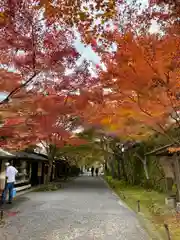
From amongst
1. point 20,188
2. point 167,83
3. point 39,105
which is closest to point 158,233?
point 167,83

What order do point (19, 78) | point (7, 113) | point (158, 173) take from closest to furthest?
point (19, 78) → point (7, 113) → point (158, 173)

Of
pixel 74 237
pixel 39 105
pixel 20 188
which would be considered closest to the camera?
pixel 74 237

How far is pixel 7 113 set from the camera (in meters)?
10.7

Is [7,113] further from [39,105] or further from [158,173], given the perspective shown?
[158,173]

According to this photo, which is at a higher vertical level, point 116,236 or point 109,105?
point 109,105

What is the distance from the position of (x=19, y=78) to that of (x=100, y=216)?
5477 millimetres

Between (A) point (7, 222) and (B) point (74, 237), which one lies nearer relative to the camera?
(B) point (74, 237)

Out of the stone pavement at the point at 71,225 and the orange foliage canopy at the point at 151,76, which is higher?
the orange foliage canopy at the point at 151,76

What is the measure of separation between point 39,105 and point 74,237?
6.47 metres

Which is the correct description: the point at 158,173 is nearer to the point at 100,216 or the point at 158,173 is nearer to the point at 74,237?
the point at 100,216

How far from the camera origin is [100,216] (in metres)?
9.04

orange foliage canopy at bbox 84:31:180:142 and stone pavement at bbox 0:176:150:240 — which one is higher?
orange foliage canopy at bbox 84:31:180:142

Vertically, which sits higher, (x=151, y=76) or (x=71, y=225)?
(x=151, y=76)

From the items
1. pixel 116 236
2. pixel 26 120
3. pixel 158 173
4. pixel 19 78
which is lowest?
pixel 116 236
